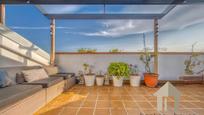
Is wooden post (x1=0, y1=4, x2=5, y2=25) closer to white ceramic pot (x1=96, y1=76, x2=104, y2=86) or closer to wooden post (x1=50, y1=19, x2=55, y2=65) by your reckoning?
wooden post (x1=50, y1=19, x2=55, y2=65)

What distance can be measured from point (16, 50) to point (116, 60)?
3.20 metres

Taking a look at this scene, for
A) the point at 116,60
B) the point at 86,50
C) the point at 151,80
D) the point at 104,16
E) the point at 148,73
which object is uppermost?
the point at 104,16

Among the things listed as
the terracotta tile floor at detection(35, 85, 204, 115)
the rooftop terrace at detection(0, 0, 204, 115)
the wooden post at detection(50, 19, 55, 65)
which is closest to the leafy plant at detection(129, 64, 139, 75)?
the rooftop terrace at detection(0, 0, 204, 115)

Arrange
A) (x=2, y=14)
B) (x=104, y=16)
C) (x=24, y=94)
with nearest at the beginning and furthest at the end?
(x=24, y=94)
(x=2, y=14)
(x=104, y=16)

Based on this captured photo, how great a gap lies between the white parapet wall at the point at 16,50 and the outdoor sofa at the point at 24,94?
55 centimetres

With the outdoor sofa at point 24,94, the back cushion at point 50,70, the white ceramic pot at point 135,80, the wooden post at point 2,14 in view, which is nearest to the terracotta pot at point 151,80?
the white ceramic pot at point 135,80

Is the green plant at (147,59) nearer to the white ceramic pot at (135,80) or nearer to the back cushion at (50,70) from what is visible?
the white ceramic pot at (135,80)

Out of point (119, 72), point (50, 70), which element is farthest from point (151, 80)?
point (50, 70)

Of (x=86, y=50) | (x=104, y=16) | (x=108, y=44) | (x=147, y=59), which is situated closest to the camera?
(x=104, y=16)

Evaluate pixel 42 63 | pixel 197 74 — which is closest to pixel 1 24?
pixel 42 63

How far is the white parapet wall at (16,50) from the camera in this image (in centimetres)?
400

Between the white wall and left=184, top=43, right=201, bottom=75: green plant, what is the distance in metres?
0.14

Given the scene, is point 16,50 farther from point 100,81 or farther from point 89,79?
point 100,81

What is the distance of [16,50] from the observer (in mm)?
4445
